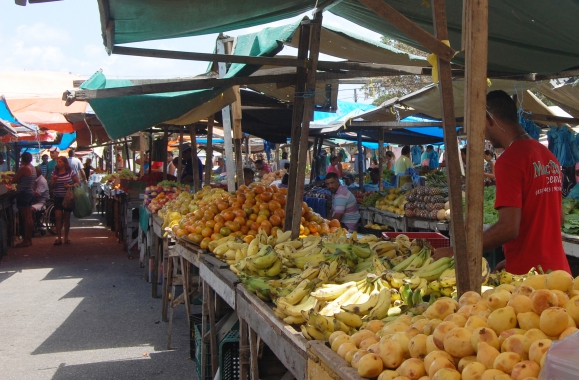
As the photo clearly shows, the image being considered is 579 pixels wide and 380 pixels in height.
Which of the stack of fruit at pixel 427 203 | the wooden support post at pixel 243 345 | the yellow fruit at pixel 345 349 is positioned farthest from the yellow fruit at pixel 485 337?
the stack of fruit at pixel 427 203

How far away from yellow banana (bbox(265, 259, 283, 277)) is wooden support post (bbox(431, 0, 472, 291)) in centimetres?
169

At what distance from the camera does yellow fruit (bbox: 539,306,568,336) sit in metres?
1.84

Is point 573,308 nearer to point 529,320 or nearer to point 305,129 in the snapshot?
point 529,320

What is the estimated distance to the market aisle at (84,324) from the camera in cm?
591

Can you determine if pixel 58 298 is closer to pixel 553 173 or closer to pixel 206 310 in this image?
pixel 206 310

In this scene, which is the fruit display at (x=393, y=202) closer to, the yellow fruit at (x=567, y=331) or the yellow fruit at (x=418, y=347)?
the yellow fruit at (x=418, y=347)

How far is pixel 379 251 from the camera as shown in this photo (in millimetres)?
4004

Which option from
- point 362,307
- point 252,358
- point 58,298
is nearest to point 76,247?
point 58,298

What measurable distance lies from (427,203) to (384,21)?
202 inches

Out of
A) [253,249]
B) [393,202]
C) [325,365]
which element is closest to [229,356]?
[253,249]

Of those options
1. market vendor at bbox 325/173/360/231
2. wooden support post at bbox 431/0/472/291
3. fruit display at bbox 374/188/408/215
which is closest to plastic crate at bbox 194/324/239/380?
wooden support post at bbox 431/0/472/291

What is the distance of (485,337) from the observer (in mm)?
1920

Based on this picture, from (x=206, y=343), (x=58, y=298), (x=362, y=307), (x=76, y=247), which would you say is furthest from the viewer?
(x=76, y=247)

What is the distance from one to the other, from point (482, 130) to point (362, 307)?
3.38 ft
